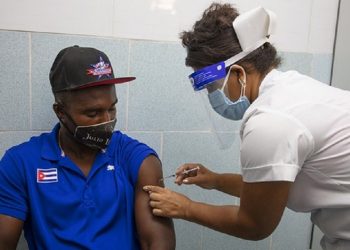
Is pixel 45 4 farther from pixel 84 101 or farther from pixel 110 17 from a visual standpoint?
pixel 84 101

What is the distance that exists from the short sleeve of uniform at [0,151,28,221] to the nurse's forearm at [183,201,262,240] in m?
0.60

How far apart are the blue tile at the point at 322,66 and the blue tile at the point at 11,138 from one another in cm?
153

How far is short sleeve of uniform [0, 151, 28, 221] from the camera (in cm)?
129

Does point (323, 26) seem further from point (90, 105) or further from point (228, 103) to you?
point (90, 105)

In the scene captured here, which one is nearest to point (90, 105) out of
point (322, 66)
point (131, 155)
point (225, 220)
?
point (131, 155)

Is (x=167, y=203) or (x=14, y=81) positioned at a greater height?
(x=14, y=81)

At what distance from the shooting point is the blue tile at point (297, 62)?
6.46ft

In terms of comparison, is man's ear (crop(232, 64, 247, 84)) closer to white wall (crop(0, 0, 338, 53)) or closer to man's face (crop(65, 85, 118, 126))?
man's face (crop(65, 85, 118, 126))

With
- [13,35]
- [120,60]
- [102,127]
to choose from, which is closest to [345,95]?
[102,127]

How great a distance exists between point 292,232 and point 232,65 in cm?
138

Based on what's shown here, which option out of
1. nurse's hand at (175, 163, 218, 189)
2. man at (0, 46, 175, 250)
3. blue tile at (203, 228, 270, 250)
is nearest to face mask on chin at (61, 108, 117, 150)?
man at (0, 46, 175, 250)

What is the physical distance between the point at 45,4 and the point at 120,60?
0.39 metres

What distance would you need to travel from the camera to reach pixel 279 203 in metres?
1.06

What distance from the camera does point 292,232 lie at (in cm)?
215
